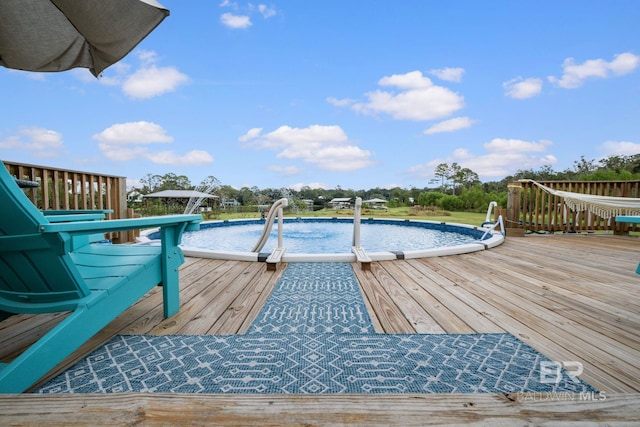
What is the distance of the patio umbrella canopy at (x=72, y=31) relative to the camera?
1.77 meters

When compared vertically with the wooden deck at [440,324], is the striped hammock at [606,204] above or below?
above

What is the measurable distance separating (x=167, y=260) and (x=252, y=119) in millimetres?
Answer: 18270

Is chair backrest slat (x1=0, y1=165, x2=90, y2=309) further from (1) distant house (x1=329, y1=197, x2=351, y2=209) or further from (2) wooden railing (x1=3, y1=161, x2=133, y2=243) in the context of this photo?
(1) distant house (x1=329, y1=197, x2=351, y2=209)

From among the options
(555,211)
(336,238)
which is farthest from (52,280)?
(555,211)

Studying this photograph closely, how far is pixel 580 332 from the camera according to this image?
1.62 meters

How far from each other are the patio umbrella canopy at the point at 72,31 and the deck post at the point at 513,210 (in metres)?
6.53

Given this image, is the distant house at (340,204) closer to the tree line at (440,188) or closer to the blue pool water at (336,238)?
the tree line at (440,188)

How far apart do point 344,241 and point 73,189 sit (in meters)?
5.23

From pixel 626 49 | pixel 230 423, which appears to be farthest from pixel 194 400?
pixel 626 49

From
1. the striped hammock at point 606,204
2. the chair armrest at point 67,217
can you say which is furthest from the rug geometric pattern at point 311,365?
the striped hammock at point 606,204

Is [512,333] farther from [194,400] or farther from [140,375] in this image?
[140,375]

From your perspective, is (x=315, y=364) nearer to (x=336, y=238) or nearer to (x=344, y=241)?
(x=344, y=241)

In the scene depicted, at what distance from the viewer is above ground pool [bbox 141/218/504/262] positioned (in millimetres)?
3619

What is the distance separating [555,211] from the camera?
5.90m
